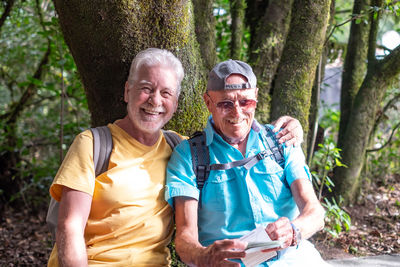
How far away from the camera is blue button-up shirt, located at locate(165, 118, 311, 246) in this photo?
103 inches

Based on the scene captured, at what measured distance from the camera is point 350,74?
5.87m

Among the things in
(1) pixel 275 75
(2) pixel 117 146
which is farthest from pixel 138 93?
(1) pixel 275 75

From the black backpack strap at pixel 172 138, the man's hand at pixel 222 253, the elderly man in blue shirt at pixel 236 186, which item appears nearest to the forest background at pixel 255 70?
the black backpack strap at pixel 172 138

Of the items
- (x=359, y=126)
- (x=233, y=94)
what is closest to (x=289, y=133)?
(x=233, y=94)

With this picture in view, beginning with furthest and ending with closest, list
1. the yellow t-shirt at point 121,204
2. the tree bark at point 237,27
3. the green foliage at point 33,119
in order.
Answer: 1. the green foliage at point 33,119
2. the tree bark at point 237,27
3. the yellow t-shirt at point 121,204

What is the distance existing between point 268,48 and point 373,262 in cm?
232

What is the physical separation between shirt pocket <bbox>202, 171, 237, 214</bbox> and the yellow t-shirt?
0.97ft

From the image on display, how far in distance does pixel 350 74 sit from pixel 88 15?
417cm

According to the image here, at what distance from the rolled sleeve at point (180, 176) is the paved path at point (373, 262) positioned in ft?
6.44

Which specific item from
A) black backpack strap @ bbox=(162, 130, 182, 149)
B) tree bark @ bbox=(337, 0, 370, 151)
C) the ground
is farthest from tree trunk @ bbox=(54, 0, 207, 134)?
tree bark @ bbox=(337, 0, 370, 151)

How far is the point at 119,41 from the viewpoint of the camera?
2980 mm

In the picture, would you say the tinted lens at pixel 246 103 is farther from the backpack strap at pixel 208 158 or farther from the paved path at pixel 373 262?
the paved path at pixel 373 262

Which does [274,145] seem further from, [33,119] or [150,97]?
[33,119]

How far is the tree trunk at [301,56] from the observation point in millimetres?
3787
